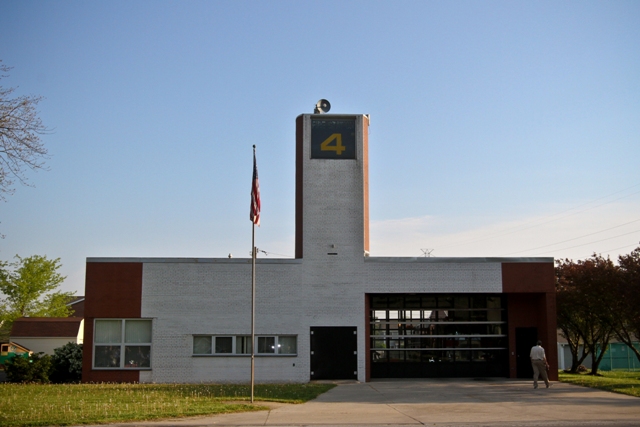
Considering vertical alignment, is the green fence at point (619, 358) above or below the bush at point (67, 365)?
below

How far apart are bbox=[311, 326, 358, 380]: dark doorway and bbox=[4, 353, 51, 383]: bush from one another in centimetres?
1033

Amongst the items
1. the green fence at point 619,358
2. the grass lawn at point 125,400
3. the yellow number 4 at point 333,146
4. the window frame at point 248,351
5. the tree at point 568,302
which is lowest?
the green fence at point 619,358

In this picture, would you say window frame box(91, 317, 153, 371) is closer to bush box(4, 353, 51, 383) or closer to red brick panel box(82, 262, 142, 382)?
red brick panel box(82, 262, 142, 382)

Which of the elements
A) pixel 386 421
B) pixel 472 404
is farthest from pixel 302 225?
pixel 386 421

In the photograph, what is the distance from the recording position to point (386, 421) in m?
16.3

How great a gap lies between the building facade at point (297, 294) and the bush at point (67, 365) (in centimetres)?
131

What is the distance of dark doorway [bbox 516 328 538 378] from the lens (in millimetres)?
28375

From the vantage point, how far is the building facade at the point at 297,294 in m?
27.1

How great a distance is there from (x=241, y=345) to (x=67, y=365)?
23.9 feet

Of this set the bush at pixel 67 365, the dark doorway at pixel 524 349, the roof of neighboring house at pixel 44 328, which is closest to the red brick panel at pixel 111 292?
the bush at pixel 67 365

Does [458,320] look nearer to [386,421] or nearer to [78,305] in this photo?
[386,421]

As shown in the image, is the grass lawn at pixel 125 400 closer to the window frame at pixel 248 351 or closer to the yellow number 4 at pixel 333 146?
the window frame at pixel 248 351

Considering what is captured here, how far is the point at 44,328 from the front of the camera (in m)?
52.8

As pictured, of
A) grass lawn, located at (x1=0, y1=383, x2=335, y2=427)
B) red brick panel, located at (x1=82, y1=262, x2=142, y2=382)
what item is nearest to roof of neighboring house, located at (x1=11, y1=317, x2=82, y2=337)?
red brick panel, located at (x1=82, y1=262, x2=142, y2=382)
